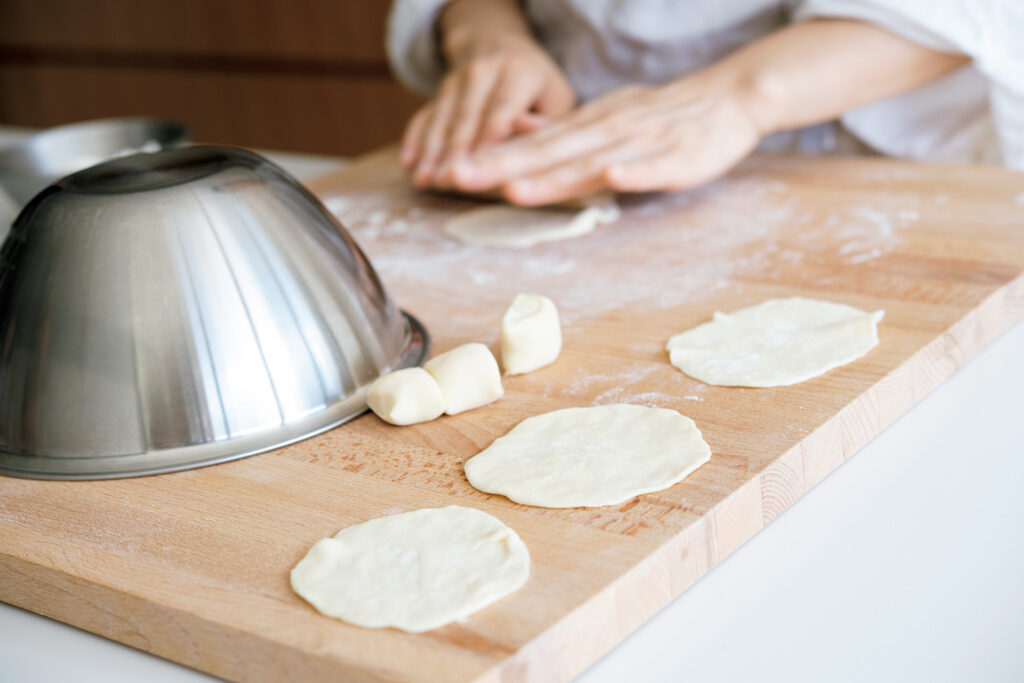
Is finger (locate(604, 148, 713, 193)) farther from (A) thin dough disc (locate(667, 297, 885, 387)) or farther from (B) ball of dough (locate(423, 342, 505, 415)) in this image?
(B) ball of dough (locate(423, 342, 505, 415))

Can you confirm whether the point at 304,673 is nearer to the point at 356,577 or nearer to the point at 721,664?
the point at 356,577

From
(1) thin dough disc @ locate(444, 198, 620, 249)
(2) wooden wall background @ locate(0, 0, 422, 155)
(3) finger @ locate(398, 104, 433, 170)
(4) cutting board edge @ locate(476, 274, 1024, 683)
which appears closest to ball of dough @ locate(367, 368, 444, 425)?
(4) cutting board edge @ locate(476, 274, 1024, 683)

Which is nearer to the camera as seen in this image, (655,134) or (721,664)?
(721,664)

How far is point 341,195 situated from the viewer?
4.19 feet

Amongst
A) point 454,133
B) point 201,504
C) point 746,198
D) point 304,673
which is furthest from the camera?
point 454,133

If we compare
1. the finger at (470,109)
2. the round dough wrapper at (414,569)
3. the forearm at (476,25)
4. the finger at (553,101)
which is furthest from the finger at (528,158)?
the round dough wrapper at (414,569)

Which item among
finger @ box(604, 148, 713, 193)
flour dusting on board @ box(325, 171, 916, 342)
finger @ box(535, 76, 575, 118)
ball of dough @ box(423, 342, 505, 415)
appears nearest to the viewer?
ball of dough @ box(423, 342, 505, 415)

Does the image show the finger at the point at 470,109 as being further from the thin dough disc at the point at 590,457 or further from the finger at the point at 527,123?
the thin dough disc at the point at 590,457

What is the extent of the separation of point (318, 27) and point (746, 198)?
2482 mm

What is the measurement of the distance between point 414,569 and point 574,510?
97 mm

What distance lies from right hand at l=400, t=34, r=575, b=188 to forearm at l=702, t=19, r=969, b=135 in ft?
0.82

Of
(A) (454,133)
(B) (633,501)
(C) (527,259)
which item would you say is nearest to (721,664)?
(B) (633,501)

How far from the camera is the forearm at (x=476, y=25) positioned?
1431mm

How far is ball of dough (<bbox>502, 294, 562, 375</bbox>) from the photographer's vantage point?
73 cm
